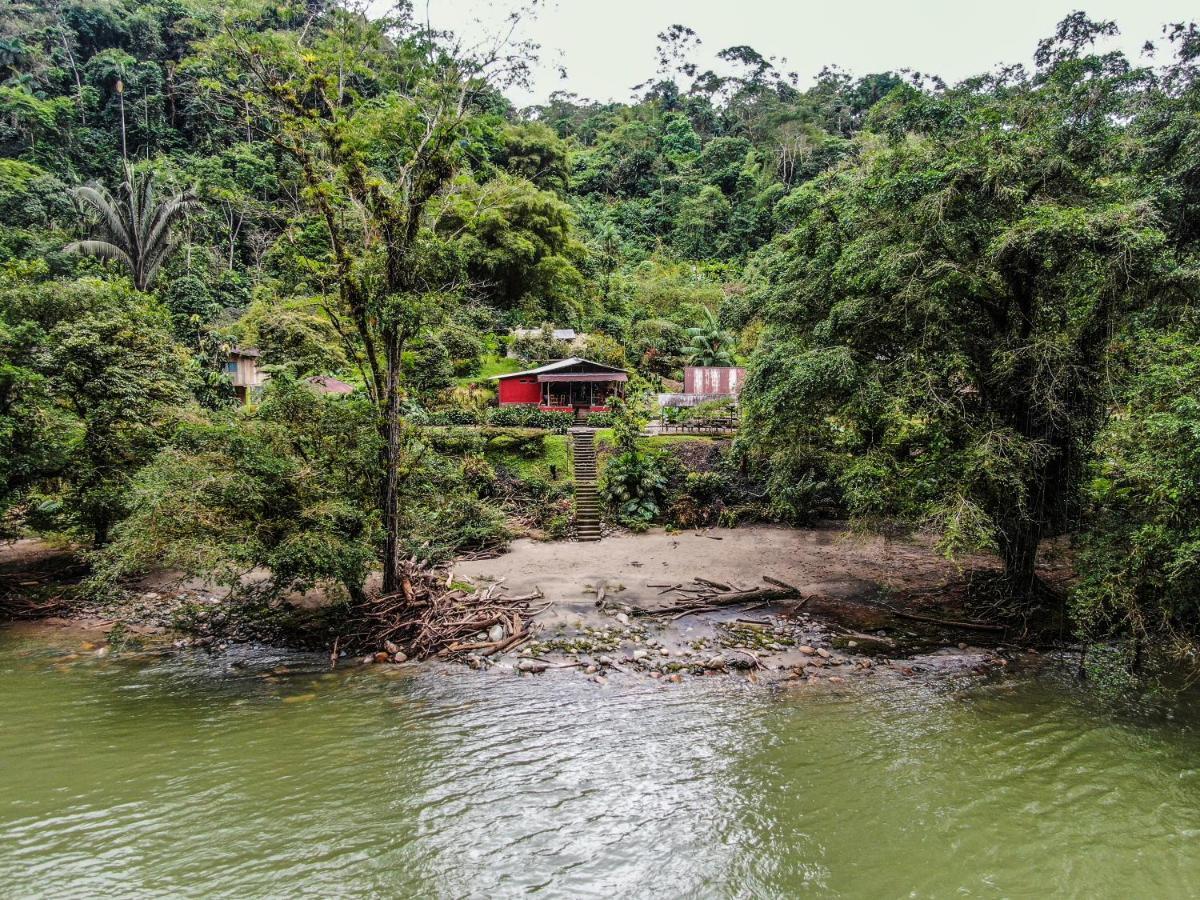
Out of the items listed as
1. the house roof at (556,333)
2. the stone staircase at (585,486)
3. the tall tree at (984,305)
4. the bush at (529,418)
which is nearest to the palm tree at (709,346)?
the house roof at (556,333)

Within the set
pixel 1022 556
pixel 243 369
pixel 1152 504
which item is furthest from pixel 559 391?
pixel 1152 504

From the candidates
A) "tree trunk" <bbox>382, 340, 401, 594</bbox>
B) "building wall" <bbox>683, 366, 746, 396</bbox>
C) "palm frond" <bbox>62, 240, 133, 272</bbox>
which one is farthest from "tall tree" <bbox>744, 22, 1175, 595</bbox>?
"palm frond" <bbox>62, 240, 133, 272</bbox>

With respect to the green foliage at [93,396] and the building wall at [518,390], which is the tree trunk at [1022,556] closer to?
the green foliage at [93,396]

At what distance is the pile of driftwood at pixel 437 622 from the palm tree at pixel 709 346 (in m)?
25.6

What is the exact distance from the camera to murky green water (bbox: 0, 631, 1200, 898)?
5.83m

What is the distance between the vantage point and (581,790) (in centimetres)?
727

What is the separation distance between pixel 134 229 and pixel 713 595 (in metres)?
31.3

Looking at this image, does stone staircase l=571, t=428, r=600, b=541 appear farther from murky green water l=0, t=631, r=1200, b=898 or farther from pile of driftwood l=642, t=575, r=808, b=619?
murky green water l=0, t=631, r=1200, b=898

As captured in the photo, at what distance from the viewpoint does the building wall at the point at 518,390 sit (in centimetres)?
3111

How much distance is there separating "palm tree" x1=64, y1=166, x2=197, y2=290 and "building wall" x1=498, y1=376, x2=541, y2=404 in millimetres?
17538

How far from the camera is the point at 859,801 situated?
7012mm

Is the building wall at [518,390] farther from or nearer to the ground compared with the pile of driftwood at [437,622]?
farther from the ground

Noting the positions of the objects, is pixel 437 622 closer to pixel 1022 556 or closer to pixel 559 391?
pixel 1022 556

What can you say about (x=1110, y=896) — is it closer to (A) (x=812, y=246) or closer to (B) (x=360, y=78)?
(A) (x=812, y=246)
